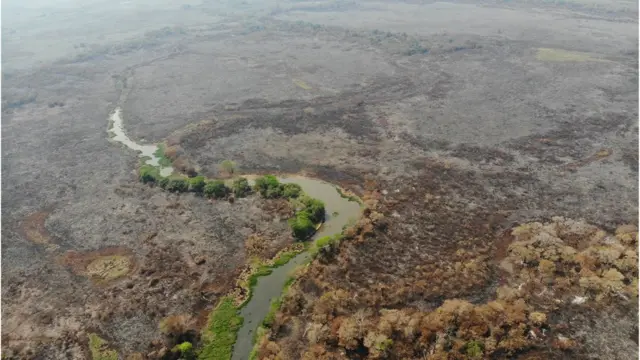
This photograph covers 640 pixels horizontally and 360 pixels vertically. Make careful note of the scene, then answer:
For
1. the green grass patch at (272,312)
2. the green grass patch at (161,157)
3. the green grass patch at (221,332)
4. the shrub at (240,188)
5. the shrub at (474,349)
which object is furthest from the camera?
the green grass patch at (161,157)

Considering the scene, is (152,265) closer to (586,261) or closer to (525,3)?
(586,261)

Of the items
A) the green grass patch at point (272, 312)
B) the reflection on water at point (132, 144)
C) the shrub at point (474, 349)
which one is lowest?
the green grass patch at point (272, 312)

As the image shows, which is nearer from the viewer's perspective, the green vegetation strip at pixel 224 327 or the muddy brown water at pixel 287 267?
the green vegetation strip at pixel 224 327

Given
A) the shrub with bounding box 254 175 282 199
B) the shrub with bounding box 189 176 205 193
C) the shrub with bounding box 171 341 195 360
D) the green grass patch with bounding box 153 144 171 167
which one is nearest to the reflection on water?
the green grass patch with bounding box 153 144 171 167

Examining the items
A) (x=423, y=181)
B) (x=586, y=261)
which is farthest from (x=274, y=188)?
(x=586, y=261)

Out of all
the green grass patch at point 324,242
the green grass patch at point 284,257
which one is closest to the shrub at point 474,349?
the green grass patch at point 324,242

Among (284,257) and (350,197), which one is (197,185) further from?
(350,197)

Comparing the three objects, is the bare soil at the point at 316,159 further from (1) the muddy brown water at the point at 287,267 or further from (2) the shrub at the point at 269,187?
(1) the muddy brown water at the point at 287,267
